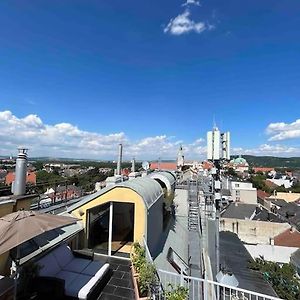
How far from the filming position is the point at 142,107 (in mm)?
26422

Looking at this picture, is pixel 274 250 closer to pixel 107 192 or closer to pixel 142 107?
pixel 142 107

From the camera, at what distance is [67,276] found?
5.90 m

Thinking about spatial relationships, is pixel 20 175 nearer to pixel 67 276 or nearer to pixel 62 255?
pixel 62 255

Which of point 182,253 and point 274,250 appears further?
point 274,250

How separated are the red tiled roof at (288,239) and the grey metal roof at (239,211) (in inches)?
300

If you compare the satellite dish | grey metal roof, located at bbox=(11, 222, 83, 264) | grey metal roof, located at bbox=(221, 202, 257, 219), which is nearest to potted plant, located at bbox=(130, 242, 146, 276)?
grey metal roof, located at bbox=(11, 222, 83, 264)

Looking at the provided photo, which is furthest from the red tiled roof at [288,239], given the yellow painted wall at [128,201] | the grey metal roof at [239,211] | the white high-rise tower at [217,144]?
the white high-rise tower at [217,144]

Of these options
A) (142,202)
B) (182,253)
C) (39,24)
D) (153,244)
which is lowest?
(182,253)

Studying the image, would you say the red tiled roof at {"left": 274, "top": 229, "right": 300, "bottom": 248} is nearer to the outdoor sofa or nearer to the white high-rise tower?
the white high-rise tower

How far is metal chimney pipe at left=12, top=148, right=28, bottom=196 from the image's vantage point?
6297mm

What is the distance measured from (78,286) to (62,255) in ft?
4.82

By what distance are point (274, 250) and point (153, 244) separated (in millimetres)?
28440

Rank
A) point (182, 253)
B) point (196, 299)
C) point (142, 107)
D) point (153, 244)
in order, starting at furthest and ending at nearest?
1. point (142, 107)
2. point (182, 253)
3. point (153, 244)
4. point (196, 299)

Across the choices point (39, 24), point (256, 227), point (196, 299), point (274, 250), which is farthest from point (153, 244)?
point (256, 227)
